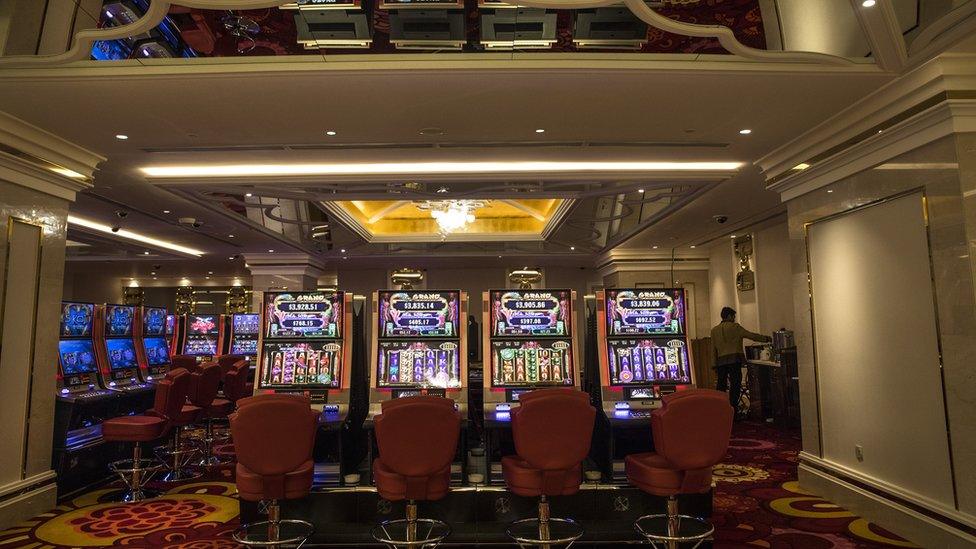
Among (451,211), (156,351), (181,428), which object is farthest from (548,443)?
(451,211)

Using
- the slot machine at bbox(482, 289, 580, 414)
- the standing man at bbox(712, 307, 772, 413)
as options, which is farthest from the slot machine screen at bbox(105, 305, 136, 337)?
the standing man at bbox(712, 307, 772, 413)

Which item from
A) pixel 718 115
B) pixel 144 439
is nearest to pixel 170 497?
pixel 144 439

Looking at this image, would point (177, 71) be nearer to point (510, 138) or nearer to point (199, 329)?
point (510, 138)

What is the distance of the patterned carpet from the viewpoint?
147 inches

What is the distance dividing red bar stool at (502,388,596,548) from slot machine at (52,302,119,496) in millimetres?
3843

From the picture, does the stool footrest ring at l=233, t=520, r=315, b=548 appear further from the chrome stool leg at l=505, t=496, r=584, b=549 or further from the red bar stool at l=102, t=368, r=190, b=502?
the red bar stool at l=102, t=368, r=190, b=502

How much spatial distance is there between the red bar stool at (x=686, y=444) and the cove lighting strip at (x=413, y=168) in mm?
2836

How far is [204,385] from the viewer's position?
19.1 feet

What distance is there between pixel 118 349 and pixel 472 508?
14.5ft

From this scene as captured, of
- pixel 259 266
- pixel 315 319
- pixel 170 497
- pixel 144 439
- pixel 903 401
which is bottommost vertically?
pixel 170 497

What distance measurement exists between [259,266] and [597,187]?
689 cm

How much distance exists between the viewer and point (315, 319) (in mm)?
4418

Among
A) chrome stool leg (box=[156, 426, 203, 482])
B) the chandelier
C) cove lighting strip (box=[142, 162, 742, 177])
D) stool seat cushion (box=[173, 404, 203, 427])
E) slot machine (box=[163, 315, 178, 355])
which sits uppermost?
the chandelier

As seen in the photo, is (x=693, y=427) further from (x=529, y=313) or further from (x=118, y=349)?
(x=118, y=349)
